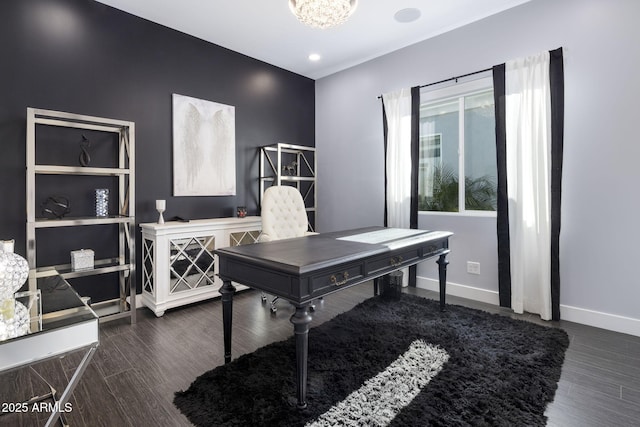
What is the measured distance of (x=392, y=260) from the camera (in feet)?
7.07

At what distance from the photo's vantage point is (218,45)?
12.5 feet

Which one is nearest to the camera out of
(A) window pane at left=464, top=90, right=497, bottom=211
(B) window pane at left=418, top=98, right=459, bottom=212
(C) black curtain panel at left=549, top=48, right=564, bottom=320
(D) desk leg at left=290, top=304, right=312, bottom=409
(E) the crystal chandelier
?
(D) desk leg at left=290, top=304, right=312, bottom=409

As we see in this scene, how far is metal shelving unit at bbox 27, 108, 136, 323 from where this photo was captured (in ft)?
7.70

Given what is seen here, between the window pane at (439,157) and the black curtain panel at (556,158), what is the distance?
3.01 feet

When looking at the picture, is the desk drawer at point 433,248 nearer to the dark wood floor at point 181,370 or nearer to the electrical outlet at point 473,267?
the electrical outlet at point 473,267

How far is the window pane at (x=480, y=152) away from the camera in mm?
3299

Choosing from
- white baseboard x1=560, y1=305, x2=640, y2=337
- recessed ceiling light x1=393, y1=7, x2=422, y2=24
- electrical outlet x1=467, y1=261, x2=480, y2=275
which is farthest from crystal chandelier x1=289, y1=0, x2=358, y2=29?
white baseboard x1=560, y1=305, x2=640, y2=337

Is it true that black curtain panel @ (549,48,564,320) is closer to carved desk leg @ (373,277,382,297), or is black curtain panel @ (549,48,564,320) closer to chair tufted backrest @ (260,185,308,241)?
carved desk leg @ (373,277,382,297)

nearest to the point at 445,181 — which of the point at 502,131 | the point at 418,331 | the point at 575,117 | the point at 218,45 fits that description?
the point at 502,131

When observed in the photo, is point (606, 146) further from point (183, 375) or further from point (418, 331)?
point (183, 375)

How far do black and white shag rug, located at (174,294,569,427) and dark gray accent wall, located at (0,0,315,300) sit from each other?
6.94 ft

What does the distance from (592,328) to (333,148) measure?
11.5 feet

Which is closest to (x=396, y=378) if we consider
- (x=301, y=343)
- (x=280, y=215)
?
(x=301, y=343)

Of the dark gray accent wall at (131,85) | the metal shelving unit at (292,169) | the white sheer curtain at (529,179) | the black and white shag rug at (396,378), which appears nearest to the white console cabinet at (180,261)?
the dark gray accent wall at (131,85)
